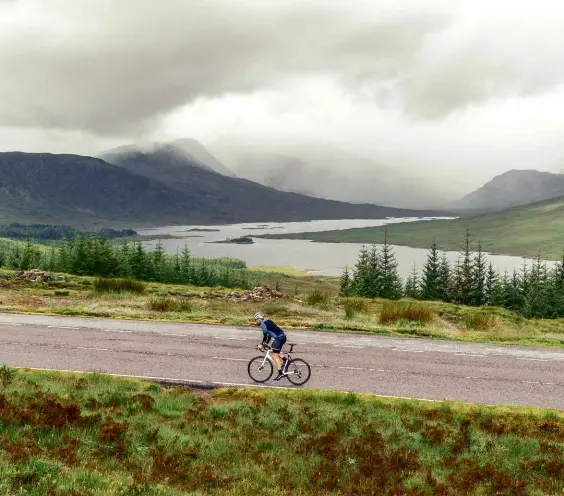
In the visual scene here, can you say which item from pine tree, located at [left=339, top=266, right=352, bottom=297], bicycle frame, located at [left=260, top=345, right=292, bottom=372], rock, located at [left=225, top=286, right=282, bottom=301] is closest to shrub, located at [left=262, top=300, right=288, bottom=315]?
rock, located at [left=225, top=286, right=282, bottom=301]

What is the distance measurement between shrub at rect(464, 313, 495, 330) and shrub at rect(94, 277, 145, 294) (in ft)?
78.9

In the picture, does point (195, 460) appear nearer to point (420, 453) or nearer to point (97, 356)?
point (420, 453)

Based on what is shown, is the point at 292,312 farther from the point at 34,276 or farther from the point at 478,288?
the point at 478,288

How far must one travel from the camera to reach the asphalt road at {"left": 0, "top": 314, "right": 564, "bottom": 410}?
1689 cm

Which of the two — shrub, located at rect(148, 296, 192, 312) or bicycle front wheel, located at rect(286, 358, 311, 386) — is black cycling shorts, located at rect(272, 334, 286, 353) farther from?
shrub, located at rect(148, 296, 192, 312)

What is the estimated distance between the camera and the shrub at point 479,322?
31.3 meters

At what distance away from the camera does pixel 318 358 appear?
66.5ft

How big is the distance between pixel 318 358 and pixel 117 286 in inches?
875

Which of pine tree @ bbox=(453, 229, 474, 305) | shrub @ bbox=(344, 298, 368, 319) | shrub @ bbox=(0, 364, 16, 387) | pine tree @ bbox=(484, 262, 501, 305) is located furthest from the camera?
pine tree @ bbox=(453, 229, 474, 305)

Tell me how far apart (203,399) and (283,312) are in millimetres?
16511

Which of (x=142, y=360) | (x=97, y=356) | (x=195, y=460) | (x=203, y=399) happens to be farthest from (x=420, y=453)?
(x=97, y=356)

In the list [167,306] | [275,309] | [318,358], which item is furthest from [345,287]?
[318,358]

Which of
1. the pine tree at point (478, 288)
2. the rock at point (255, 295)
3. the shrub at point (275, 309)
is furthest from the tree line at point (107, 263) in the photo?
the pine tree at point (478, 288)

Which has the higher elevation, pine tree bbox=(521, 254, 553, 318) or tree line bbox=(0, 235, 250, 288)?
tree line bbox=(0, 235, 250, 288)
